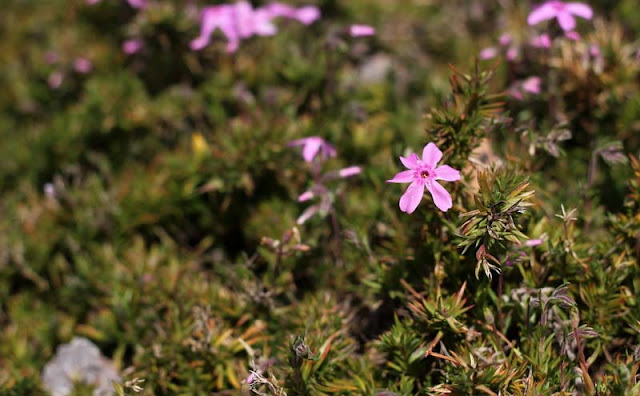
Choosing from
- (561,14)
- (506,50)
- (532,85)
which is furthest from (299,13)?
(561,14)

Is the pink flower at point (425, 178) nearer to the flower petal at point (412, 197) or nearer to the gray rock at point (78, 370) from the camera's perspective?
the flower petal at point (412, 197)

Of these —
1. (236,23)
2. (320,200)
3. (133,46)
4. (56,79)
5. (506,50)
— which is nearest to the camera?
(320,200)

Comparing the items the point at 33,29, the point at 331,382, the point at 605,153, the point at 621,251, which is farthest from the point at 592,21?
the point at 33,29

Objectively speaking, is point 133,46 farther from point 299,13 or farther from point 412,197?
point 412,197

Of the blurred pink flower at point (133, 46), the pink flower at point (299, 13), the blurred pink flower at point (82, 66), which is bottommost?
the blurred pink flower at point (82, 66)

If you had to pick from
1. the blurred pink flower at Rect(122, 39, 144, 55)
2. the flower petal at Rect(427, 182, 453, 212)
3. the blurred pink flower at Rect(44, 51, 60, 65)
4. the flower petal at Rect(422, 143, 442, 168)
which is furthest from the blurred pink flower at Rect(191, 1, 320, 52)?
the flower petal at Rect(427, 182, 453, 212)

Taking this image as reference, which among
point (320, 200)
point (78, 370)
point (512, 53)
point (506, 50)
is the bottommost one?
point (78, 370)

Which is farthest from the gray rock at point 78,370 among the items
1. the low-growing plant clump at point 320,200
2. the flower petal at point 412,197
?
the flower petal at point 412,197
